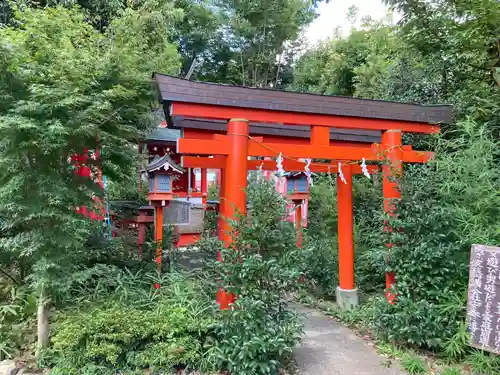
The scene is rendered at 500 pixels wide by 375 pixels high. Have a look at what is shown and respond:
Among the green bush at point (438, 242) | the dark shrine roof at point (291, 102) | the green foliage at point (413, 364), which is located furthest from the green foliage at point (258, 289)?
the green bush at point (438, 242)

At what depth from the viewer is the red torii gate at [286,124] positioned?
4059 millimetres

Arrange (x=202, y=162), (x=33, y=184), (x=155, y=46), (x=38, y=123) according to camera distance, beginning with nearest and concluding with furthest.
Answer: (x=38, y=123) → (x=33, y=184) → (x=202, y=162) → (x=155, y=46)

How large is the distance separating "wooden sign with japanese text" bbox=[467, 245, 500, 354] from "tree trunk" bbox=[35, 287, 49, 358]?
452 cm

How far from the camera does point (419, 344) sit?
13.3ft

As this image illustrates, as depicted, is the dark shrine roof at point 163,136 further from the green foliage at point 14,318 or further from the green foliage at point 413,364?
the green foliage at point 413,364

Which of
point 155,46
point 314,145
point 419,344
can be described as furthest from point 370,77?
point 419,344

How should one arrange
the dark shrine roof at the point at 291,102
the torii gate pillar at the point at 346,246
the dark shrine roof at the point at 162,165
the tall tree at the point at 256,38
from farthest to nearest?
1. the tall tree at the point at 256,38
2. the torii gate pillar at the point at 346,246
3. the dark shrine roof at the point at 162,165
4. the dark shrine roof at the point at 291,102

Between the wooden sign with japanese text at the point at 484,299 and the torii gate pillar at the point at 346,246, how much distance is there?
1.98 metres

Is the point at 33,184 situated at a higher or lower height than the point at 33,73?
lower

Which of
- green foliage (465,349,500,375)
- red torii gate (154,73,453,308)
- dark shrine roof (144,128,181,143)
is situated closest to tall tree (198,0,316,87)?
dark shrine roof (144,128,181,143)

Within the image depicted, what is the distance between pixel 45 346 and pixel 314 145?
153 inches

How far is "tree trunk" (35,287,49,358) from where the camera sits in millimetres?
3637

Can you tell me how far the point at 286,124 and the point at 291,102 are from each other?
32 centimetres

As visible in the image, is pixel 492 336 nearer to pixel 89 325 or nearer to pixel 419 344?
pixel 419 344
